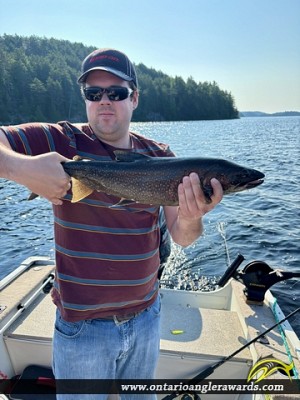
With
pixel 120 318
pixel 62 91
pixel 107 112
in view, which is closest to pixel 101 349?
pixel 120 318

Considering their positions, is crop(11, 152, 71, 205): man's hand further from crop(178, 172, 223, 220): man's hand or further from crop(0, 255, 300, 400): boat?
crop(0, 255, 300, 400): boat

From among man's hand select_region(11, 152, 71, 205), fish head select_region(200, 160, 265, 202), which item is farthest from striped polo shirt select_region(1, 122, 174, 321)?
fish head select_region(200, 160, 265, 202)

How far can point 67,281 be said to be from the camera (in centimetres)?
282

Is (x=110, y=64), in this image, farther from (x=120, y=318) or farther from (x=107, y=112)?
(x=120, y=318)

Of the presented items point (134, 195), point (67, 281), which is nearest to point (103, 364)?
point (67, 281)

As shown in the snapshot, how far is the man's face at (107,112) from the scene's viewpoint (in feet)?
9.85

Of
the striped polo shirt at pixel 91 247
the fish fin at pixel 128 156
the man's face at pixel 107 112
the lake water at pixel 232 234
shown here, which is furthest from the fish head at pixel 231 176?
the lake water at pixel 232 234

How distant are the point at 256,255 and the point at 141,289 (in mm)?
9025

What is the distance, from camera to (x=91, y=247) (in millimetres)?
2803

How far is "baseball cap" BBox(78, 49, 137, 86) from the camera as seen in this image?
9.85 ft

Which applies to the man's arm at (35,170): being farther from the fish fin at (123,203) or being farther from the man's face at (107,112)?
the man's face at (107,112)

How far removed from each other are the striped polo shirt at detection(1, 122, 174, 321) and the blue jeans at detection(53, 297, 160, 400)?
11 cm

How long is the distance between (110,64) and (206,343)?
11.6 ft

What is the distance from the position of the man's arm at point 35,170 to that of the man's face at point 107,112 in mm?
613
